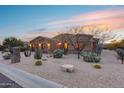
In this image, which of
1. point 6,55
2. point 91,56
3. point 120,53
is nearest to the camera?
point 120,53

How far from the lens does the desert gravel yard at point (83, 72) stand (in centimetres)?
521

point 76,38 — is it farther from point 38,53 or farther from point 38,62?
point 38,62

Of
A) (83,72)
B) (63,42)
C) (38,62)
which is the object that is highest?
(63,42)

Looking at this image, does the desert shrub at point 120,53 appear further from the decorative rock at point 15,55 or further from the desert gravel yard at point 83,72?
the decorative rock at point 15,55

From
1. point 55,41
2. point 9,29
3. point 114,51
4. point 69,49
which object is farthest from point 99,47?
point 9,29

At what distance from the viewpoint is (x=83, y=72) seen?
595 centimetres

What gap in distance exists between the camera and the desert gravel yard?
205 inches

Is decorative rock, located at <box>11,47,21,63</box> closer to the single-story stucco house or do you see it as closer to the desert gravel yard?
the desert gravel yard

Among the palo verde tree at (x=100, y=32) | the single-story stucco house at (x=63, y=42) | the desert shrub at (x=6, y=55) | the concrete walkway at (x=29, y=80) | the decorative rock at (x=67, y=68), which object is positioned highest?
the palo verde tree at (x=100, y=32)

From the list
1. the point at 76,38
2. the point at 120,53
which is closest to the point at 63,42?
the point at 76,38

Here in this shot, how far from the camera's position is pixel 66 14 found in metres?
6.19

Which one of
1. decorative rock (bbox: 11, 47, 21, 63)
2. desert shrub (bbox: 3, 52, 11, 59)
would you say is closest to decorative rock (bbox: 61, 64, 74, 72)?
decorative rock (bbox: 11, 47, 21, 63)

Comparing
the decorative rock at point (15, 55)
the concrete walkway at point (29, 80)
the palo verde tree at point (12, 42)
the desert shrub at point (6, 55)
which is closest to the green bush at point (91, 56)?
the concrete walkway at point (29, 80)

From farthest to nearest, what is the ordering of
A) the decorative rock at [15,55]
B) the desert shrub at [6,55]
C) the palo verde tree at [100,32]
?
1. the desert shrub at [6,55]
2. the decorative rock at [15,55]
3. the palo verde tree at [100,32]
